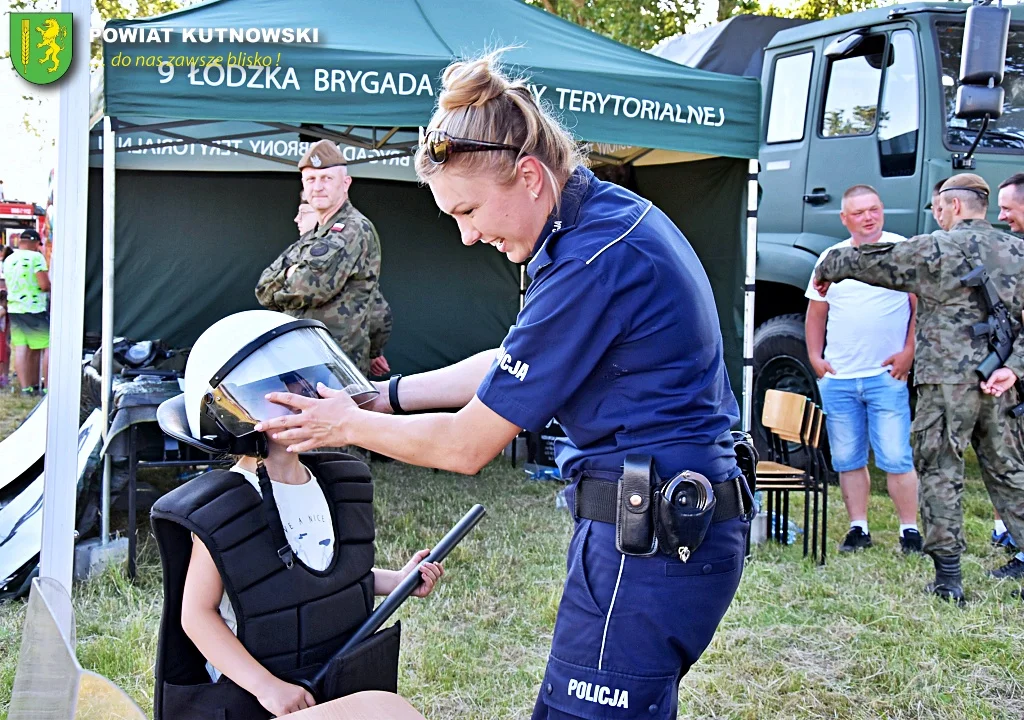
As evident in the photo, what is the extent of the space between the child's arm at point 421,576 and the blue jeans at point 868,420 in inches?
144

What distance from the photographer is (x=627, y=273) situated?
5.34ft

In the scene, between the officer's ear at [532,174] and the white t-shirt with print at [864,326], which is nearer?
the officer's ear at [532,174]

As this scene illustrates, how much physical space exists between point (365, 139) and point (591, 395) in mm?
5718

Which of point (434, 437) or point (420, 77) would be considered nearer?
point (434, 437)

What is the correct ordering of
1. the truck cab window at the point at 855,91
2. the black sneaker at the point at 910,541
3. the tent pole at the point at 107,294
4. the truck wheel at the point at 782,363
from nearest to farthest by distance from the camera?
the tent pole at the point at 107,294 → the black sneaker at the point at 910,541 → the truck cab window at the point at 855,91 → the truck wheel at the point at 782,363

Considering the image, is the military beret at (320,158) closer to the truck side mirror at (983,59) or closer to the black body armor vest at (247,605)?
the truck side mirror at (983,59)

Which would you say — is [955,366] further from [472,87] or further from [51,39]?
[51,39]

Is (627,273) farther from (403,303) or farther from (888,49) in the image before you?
(403,303)

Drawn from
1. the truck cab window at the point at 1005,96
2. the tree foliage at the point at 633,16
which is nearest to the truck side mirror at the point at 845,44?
the truck cab window at the point at 1005,96

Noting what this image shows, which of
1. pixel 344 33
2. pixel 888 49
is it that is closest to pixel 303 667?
pixel 344 33

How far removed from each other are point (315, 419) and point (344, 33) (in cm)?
374

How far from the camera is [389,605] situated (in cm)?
204

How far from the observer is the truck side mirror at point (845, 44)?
19.3 ft

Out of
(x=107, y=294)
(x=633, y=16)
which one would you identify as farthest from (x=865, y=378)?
(x=633, y=16)
